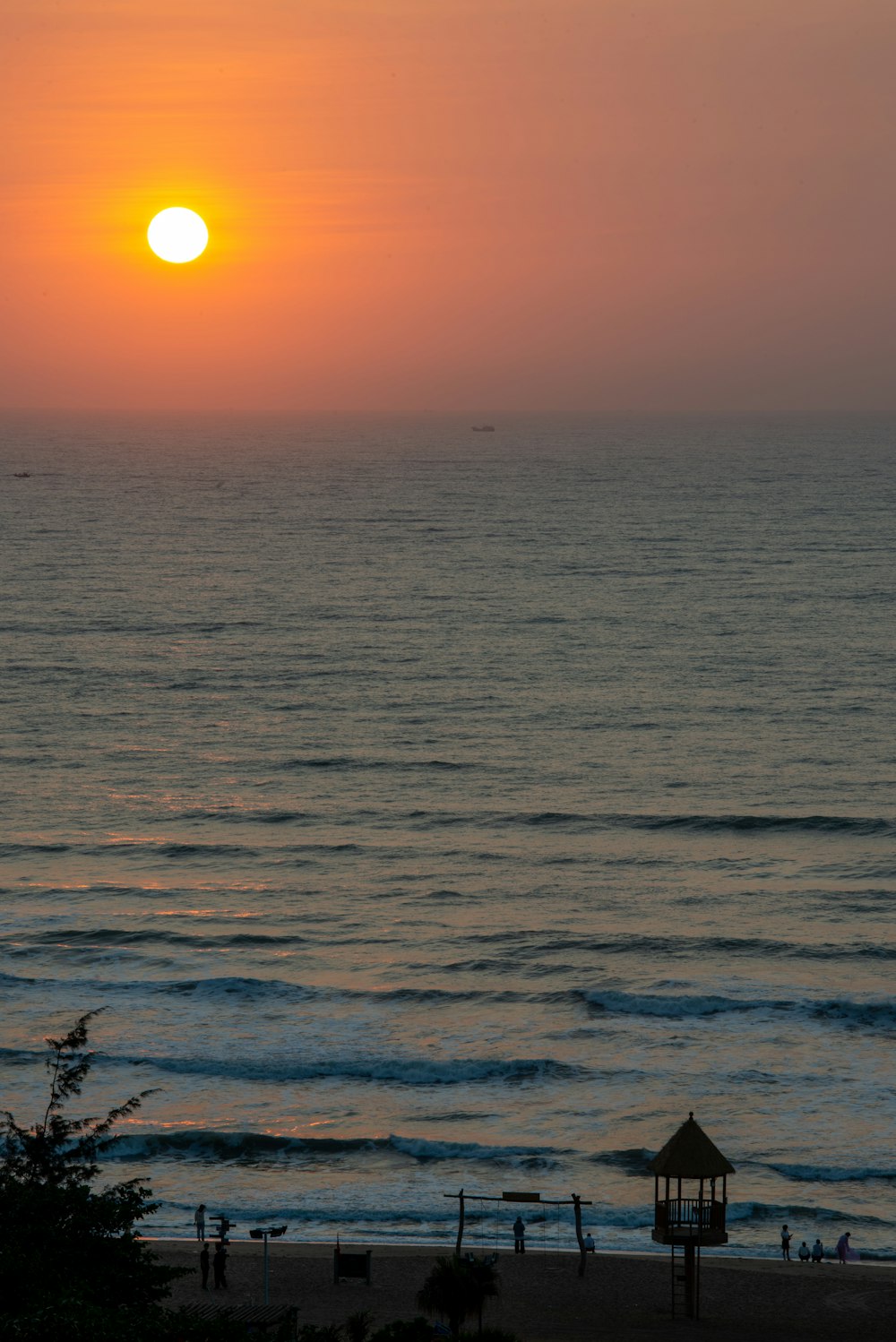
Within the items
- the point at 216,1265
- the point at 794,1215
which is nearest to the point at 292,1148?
the point at 216,1265

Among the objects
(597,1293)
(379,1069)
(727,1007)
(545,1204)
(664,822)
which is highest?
(664,822)

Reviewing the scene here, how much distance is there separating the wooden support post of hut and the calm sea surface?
2.72 metres

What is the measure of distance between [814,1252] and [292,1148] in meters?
10.4

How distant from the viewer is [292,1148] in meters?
30.6

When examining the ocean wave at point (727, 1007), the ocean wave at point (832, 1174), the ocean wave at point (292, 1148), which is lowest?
the ocean wave at point (832, 1174)

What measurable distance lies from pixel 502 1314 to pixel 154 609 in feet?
253

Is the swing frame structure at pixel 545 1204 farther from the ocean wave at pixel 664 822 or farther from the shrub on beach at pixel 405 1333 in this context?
the ocean wave at pixel 664 822

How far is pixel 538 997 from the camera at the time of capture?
3738 cm

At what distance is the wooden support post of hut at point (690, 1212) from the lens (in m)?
23.1

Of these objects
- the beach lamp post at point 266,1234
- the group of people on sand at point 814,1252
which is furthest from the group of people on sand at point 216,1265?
the group of people on sand at point 814,1252

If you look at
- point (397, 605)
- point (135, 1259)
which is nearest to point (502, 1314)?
point (135, 1259)

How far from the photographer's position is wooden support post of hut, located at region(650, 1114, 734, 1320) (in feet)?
75.9

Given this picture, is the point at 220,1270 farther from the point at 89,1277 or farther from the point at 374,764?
the point at 374,764

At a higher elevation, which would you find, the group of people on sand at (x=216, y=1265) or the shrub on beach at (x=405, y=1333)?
the group of people on sand at (x=216, y=1265)
